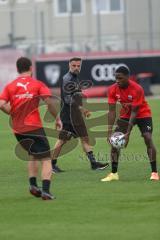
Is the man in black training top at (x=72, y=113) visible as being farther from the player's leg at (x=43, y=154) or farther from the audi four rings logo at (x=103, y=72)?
the audi four rings logo at (x=103, y=72)

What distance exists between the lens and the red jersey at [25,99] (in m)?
11.8

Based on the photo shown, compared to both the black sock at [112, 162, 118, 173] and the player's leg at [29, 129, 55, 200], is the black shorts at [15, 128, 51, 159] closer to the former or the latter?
the player's leg at [29, 129, 55, 200]

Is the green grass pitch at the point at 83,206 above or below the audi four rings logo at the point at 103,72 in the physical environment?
above

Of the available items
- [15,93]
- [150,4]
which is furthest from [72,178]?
[150,4]

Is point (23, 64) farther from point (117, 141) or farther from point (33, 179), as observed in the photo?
point (117, 141)

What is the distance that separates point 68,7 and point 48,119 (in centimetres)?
2478

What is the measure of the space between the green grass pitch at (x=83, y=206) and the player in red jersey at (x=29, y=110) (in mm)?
550

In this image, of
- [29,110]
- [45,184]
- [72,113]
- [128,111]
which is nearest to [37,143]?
[29,110]

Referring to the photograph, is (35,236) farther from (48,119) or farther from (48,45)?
(48,45)

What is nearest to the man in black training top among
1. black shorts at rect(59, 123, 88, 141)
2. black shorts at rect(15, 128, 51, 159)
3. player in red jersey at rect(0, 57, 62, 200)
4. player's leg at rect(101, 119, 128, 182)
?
black shorts at rect(59, 123, 88, 141)

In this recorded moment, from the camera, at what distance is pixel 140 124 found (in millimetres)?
13633

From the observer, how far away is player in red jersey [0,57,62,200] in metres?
11.8

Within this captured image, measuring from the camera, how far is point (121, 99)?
44.1 ft

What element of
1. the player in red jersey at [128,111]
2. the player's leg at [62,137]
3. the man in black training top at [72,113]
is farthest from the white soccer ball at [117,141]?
the player's leg at [62,137]
